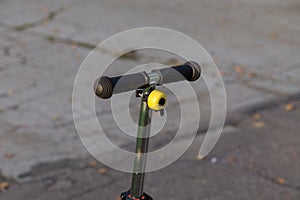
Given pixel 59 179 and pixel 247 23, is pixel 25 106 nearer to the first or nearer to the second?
pixel 59 179

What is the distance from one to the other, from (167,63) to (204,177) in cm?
303

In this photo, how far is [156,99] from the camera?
2.21m

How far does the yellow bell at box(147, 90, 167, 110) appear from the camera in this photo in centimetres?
221

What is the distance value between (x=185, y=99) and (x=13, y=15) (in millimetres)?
4739

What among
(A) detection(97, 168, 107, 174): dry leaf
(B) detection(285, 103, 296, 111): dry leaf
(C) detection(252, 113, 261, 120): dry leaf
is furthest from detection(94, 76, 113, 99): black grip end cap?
(B) detection(285, 103, 296, 111): dry leaf

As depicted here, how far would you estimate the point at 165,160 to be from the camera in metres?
4.83

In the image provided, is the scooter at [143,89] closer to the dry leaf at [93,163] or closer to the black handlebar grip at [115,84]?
the black handlebar grip at [115,84]

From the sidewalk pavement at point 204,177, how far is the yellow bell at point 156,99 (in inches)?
87.3

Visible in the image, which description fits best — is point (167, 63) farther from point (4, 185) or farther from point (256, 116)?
point (4, 185)

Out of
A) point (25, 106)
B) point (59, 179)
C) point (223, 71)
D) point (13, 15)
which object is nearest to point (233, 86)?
point (223, 71)

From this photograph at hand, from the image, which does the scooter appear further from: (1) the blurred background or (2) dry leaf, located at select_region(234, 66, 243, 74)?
(2) dry leaf, located at select_region(234, 66, 243, 74)

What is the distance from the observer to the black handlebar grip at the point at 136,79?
6.83 ft

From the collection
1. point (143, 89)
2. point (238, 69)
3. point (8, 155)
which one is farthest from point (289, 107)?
point (143, 89)

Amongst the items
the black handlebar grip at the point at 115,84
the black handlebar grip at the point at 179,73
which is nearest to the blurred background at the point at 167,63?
the black handlebar grip at the point at 179,73
